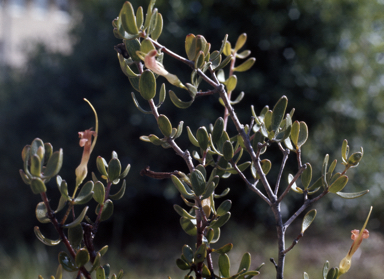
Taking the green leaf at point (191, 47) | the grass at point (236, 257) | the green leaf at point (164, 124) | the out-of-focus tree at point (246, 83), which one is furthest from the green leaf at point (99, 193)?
the out-of-focus tree at point (246, 83)

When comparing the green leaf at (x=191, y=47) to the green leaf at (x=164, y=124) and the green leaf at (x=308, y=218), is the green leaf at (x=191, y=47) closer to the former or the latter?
the green leaf at (x=164, y=124)

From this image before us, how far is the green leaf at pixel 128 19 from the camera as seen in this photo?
42 cm

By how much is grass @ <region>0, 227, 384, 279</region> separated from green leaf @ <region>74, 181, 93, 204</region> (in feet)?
6.40

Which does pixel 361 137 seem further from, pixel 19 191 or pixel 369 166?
pixel 19 191

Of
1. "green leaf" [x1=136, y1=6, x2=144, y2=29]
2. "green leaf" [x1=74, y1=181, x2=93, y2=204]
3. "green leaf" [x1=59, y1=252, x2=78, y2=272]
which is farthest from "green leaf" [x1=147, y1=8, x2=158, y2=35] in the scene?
"green leaf" [x1=59, y1=252, x2=78, y2=272]

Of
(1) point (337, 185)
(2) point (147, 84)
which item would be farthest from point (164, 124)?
(1) point (337, 185)

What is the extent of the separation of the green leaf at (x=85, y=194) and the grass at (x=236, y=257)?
1951mm

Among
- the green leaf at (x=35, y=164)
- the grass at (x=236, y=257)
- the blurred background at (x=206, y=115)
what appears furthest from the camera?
the blurred background at (x=206, y=115)

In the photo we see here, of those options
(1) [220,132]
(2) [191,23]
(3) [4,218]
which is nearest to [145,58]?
(1) [220,132]

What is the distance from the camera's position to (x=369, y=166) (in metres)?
3.01

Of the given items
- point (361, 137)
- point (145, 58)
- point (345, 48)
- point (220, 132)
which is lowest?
point (361, 137)

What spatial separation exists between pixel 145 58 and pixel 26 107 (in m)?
3.04

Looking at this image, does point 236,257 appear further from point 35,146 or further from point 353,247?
point 35,146

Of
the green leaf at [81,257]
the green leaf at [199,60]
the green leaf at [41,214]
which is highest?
the green leaf at [199,60]
